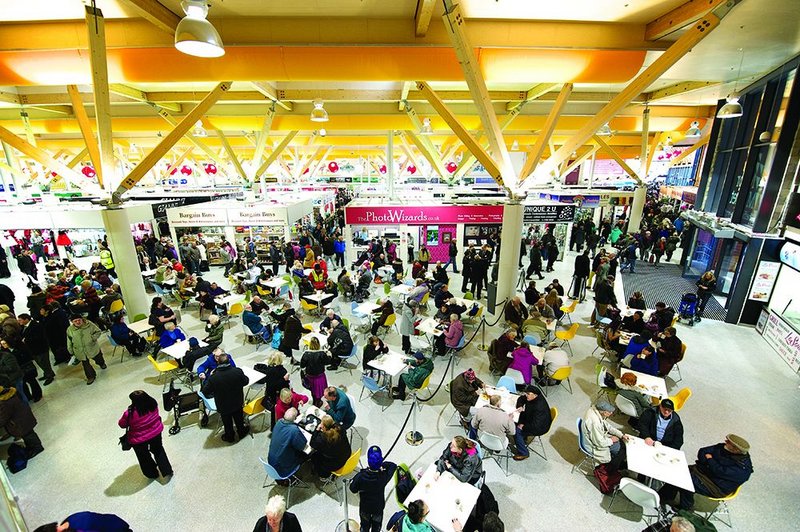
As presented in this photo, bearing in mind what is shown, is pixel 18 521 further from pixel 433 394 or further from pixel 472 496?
pixel 433 394

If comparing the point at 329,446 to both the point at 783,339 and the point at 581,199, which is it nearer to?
the point at 783,339

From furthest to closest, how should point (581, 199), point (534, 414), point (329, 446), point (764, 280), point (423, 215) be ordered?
point (581, 199), point (423, 215), point (764, 280), point (534, 414), point (329, 446)

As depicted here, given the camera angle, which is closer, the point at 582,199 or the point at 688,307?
the point at 688,307

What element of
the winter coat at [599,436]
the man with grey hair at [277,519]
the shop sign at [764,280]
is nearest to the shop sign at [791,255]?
the shop sign at [764,280]

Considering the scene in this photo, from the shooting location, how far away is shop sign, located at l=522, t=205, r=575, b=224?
14398mm

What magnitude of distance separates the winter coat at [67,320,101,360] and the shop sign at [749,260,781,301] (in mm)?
15972

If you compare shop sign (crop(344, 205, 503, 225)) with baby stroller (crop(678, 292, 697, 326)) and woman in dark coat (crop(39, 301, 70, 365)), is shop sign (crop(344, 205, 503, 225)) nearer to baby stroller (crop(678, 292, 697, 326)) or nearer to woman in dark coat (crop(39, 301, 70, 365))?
Answer: baby stroller (crop(678, 292, 697, 326))

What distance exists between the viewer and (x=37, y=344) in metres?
7.00

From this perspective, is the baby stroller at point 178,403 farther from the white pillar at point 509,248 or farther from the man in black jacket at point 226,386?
the white pillar at point 509,248

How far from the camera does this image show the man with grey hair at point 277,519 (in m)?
3.22

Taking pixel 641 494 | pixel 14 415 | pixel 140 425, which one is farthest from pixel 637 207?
pixel 14 415

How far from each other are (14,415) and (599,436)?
834 centimetres

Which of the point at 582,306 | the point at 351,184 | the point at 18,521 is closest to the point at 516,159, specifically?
the point at 351,184

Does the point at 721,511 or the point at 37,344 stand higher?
the point at 37,344
